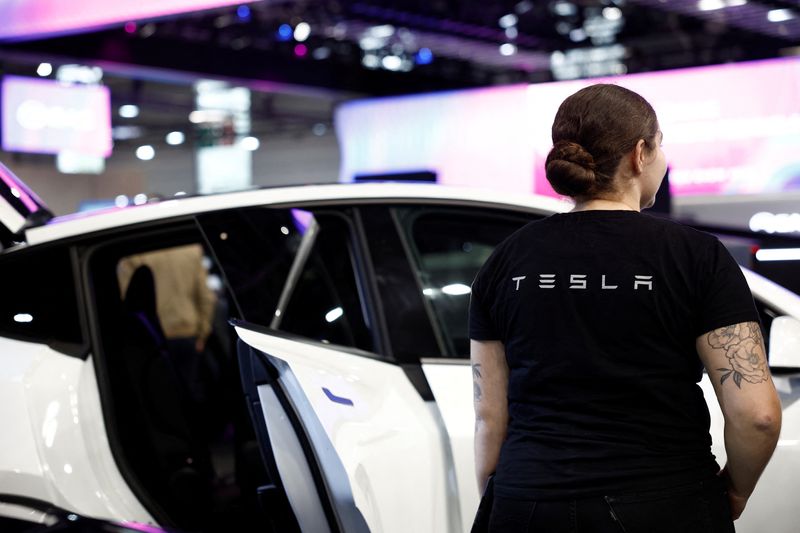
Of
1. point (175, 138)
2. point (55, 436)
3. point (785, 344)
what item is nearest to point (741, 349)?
point (785, 344)

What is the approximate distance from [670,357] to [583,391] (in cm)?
15

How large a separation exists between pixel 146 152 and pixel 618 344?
2707cm

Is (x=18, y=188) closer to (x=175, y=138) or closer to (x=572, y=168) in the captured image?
(x=572, y=168)

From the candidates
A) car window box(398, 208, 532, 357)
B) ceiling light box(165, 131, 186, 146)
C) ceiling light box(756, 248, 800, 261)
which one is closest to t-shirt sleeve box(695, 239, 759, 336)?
car window box(398, 208, 532, 357)

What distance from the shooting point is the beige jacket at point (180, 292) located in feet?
18.8

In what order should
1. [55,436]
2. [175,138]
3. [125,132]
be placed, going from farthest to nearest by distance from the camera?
[175,138], [125,132], [55,436]

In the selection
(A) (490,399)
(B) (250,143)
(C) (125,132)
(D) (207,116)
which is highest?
(D) (207,116)

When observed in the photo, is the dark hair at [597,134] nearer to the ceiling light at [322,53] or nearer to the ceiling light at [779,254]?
the ceiling light at [779,254]

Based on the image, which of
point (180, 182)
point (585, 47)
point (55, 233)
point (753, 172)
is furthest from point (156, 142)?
point (55, 233)

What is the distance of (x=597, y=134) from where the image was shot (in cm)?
170

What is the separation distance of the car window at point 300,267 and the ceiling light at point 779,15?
1075cm

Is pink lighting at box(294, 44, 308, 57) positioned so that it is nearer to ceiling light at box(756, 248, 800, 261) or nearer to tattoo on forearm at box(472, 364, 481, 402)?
ceiling light at box(756, 248, 800, 261)

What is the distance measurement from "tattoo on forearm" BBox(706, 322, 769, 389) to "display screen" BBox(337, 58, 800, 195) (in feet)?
29.4

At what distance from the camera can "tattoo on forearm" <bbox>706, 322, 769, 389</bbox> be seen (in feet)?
5.34
